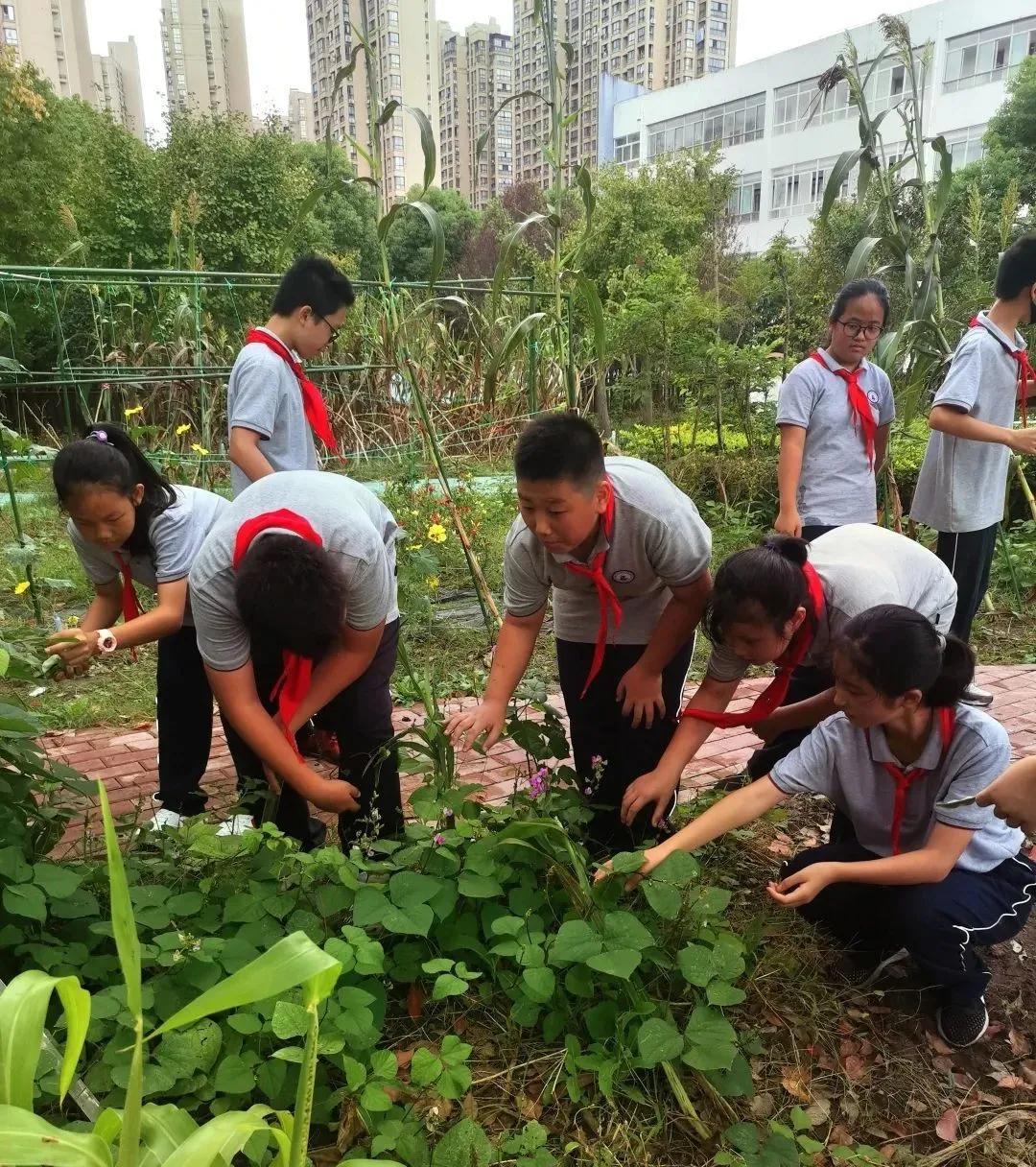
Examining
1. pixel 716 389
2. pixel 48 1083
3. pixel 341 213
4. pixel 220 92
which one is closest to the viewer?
pixel 48 1083

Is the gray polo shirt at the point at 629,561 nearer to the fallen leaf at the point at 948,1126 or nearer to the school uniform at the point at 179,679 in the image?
the school uniform at the point at 179,679

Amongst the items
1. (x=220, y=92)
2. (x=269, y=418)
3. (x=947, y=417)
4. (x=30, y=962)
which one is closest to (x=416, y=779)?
(x=269, y=418)

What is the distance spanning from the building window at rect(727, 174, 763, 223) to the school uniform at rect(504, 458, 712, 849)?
39.6m

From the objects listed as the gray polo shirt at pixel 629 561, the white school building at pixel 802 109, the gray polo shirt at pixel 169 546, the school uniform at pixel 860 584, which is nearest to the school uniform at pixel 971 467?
the school uniform at pixel 860 584

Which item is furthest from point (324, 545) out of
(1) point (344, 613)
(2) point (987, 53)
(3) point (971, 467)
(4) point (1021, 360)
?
(2) point (987, 53)

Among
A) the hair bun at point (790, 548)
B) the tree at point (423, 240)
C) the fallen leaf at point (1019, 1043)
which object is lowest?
the fallen leaf at point (1019, 1043)

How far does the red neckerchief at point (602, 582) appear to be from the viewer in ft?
A: 6.53

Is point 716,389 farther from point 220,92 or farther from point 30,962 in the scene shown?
point 220,92

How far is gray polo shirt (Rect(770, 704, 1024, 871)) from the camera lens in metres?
1.81

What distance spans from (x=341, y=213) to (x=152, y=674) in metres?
24.0

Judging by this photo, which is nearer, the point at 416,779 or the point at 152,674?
the point at 416,779

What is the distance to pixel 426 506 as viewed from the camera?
194 inches

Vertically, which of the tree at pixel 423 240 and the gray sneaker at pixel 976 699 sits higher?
the tree at pixel 423 240

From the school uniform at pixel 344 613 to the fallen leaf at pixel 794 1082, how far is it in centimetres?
99
